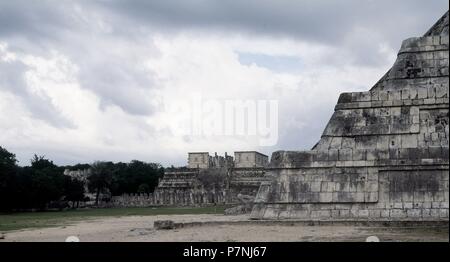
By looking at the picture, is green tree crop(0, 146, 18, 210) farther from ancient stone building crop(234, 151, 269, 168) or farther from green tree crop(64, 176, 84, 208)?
ancient stone building crop(234, 151, 269, 168)

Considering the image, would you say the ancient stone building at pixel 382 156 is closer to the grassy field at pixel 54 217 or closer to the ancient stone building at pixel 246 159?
the grassy field at pixel 54 217

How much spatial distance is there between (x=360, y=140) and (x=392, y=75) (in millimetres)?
2271

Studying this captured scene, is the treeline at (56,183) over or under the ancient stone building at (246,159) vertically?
under

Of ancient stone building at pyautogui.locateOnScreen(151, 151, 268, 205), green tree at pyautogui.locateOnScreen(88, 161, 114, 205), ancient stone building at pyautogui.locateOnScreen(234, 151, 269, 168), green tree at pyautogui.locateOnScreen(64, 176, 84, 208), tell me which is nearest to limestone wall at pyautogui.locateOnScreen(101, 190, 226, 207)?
ancient stone building at pyautogui.locateOnScreen(151, 151, 268, 205)

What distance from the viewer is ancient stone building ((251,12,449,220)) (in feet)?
58.0

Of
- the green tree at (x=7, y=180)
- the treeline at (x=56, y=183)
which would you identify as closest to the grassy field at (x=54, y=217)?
the green tree at (x=7, y=180)

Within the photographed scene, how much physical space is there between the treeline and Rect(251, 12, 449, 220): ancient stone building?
151 feet

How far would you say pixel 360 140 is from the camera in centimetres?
1878

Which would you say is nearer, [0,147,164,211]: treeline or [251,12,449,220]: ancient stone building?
[251,12,449,220]: ancient stone building

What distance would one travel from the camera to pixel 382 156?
60.0ft

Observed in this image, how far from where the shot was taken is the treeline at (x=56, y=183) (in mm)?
62062

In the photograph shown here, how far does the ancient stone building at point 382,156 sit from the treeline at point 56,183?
46.1m

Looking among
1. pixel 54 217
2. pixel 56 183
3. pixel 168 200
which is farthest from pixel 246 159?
pixel 54 217
